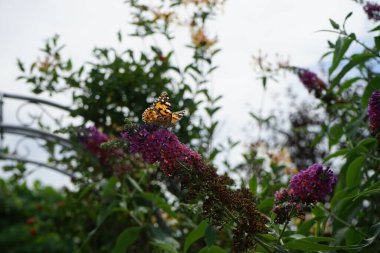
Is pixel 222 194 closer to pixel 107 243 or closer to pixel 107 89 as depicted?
pixel 107 89

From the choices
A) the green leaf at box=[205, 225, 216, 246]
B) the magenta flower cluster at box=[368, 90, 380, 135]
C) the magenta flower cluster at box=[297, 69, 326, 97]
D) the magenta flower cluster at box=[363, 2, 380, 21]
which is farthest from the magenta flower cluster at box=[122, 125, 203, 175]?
the magenta flower cluster at box=[297, 69, 326, 97]

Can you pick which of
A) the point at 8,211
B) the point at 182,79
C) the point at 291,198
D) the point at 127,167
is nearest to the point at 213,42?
the point at 182,79

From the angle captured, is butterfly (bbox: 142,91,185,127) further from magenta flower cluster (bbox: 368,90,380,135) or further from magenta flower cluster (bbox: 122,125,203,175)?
magenta flower cluster (bbox: 368,90,380,135)

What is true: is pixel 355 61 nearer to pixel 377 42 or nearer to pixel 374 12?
pixel 377 42

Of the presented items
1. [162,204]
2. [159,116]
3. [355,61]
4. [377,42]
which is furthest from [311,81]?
[159,116]

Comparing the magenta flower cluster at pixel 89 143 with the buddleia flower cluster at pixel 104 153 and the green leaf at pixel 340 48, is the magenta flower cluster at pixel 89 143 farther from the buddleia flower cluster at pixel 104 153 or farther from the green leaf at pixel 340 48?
the green leaf at pixel 340 48

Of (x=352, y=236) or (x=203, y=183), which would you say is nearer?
(x=203, y=183)
